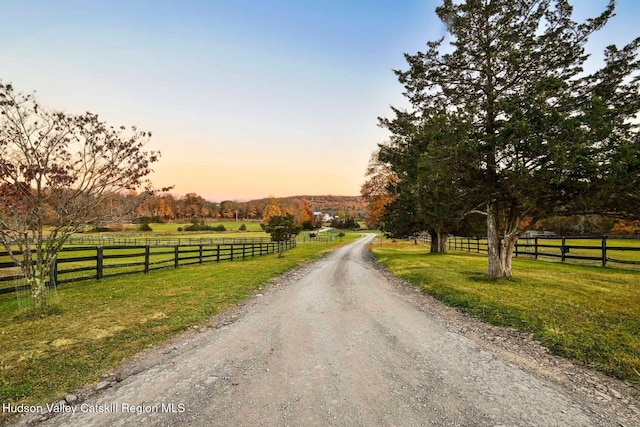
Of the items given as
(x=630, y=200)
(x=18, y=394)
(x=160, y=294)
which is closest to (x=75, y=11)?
(x=160, y=294)

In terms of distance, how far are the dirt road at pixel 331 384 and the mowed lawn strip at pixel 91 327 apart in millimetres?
569

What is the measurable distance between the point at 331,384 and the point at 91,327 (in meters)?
4.98

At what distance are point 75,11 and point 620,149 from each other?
59.8ft

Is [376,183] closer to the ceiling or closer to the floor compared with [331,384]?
closer to the ceiling

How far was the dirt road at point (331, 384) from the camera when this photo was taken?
2836 millimetres

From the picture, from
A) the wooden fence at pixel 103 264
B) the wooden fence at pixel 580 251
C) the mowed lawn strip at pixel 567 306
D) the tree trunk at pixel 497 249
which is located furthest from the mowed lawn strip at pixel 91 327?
the wooden fence at pixel 580 251

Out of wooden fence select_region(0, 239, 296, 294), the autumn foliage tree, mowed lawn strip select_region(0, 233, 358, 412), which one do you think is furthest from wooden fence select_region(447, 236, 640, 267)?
wooden fence select_region(0, 239, 296, 294)

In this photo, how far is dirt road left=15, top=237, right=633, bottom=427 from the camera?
2836mm

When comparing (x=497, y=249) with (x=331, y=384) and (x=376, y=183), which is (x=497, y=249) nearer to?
(x=331, y=384)

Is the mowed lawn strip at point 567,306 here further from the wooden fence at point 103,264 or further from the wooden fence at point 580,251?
the wooden fence at point 103,264

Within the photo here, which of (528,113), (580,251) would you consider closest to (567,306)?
(528,113)

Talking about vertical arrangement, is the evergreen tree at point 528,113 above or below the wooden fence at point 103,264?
above

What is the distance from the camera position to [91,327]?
5.53 metres

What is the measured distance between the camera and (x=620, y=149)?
644 centimetres
